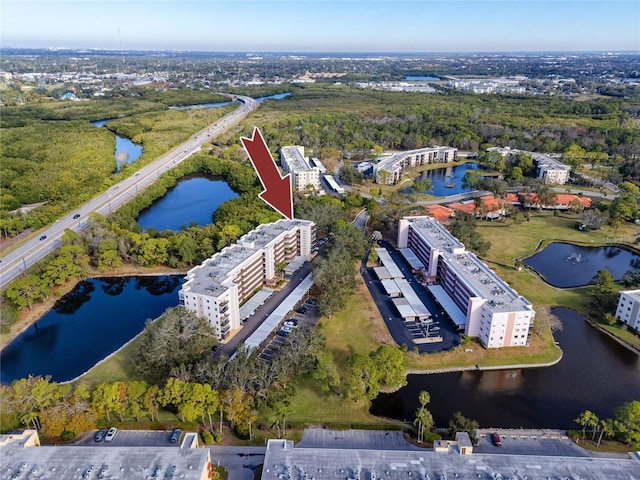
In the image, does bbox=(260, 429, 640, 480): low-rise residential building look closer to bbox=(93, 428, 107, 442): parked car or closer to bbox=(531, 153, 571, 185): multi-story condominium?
bbox=(93, 428, 107, 442): parked car

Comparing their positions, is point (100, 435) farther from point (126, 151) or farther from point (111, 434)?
point (126, 151)

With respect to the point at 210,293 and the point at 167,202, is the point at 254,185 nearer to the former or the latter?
the point at 167,202

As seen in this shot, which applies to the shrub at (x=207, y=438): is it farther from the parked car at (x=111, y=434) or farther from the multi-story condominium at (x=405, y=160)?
the multi-story condominium at (x=405, y=160)

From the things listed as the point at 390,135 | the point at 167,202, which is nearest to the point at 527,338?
the point at 167,202

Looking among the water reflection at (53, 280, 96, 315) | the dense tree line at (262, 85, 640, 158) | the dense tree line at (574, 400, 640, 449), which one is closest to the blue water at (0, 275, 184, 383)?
the water reflection at (53, 280, 96, 315)

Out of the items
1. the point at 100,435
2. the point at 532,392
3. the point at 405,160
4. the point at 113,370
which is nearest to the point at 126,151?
the point at 405,160

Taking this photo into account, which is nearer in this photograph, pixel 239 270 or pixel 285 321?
pixel 285 321

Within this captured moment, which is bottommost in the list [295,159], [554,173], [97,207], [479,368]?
[479,368]

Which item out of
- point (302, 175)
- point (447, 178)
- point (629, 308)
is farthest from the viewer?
point (447, 178)
